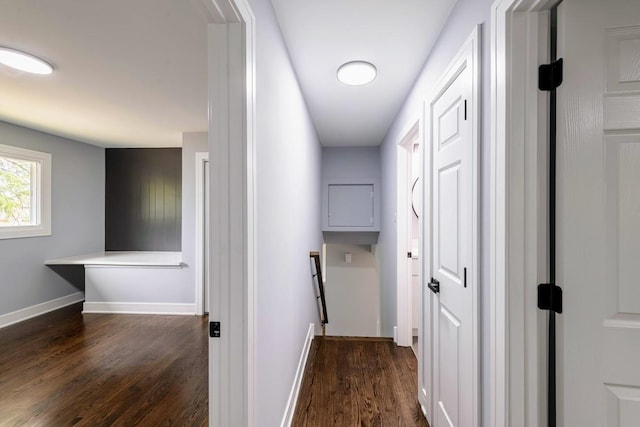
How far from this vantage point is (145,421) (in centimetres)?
184

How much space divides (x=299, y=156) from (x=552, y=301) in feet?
6.20

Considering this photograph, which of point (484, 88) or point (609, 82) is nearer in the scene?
point (609, 82)

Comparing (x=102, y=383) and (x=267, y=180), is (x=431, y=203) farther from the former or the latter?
(x=102, y=383)

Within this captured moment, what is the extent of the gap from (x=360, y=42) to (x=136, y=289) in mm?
4018

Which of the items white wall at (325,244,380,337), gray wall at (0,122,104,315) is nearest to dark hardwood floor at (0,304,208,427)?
gray wall at (0,122,104,315)

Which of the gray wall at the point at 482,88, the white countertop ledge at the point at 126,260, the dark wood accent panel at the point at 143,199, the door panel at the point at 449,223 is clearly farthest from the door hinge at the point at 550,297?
the dark wood accent panel at the point at 143,199

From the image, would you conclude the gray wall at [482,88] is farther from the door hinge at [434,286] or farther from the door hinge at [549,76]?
the door hinge at [434,286]

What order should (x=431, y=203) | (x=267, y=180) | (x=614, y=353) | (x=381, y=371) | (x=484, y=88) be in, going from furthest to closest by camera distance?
(x=381, y=371) → (x=431, y=203) → (x=267, y=180) → (x=484, y=88) → (x=614, y=353)

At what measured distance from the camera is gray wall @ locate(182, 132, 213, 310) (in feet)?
12.3

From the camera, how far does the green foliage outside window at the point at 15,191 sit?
3391mm

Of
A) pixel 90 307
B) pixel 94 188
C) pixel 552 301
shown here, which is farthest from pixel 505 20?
pixel 94 188

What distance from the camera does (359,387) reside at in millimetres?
2168

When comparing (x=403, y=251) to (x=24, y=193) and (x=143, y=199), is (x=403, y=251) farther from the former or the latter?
(x=24, y=193)

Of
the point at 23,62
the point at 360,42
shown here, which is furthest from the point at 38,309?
the point at 360,42
